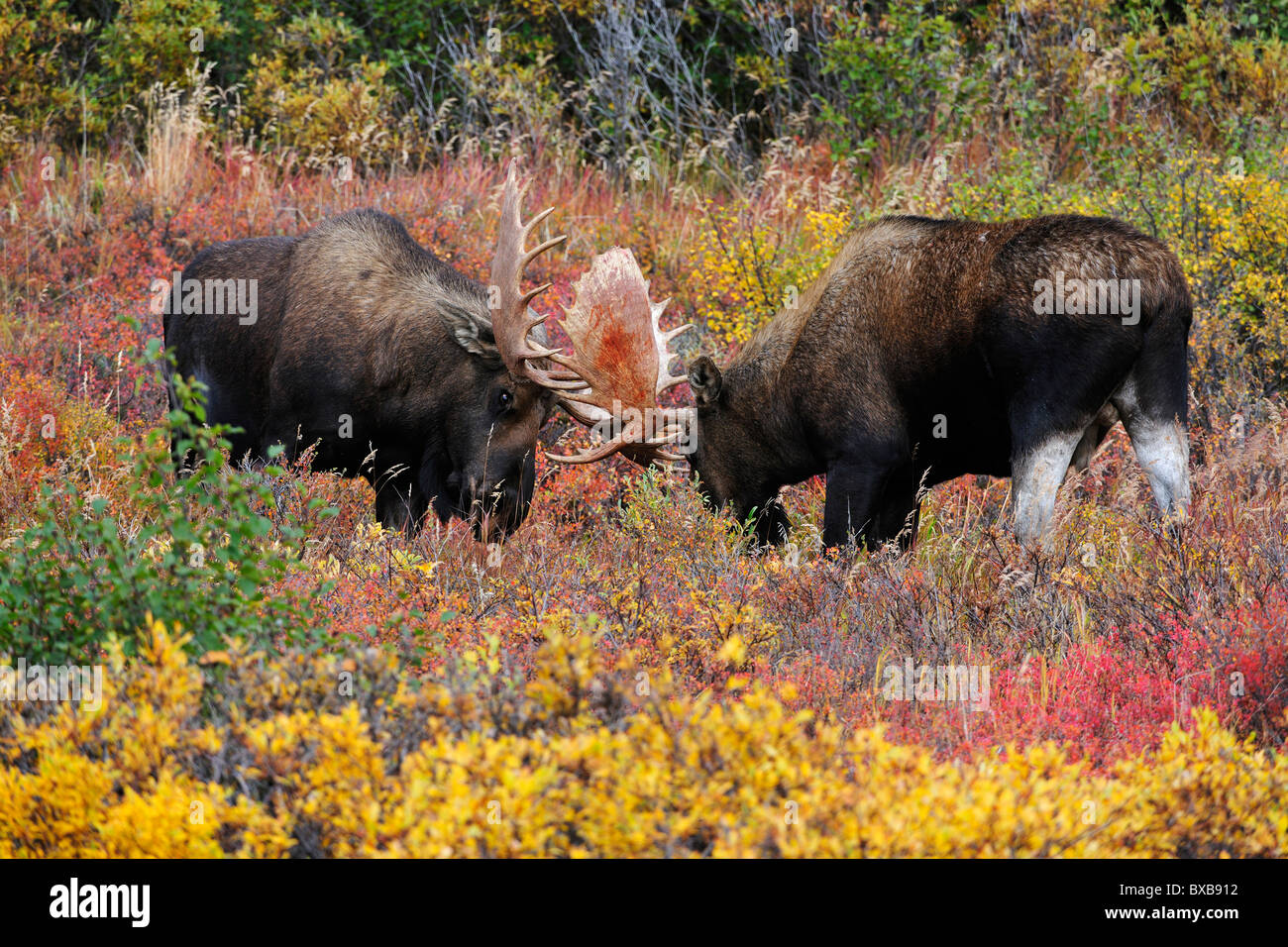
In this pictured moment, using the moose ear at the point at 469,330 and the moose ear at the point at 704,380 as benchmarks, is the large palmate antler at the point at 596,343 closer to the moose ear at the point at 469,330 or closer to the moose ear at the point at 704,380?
the moose ear at the point at 469,330

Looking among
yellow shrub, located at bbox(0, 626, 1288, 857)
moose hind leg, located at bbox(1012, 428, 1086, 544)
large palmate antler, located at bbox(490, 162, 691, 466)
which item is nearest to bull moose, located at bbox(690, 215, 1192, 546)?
moose hind leg, located at bbox(1012, 428, 1086, 544)

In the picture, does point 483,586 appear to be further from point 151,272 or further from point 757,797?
point 151,272

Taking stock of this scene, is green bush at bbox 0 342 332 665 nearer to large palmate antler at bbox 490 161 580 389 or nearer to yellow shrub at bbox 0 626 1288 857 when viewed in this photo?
yellow shrub at bbox 0 626 1288 857

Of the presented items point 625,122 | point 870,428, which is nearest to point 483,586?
point 870,428

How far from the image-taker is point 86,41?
14938mm

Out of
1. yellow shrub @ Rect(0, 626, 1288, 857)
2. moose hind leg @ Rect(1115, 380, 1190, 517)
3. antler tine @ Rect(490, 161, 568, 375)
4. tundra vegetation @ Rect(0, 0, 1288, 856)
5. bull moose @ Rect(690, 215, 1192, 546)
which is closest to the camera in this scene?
yellow shrub @ Rect(0, 626, 1288, 857)

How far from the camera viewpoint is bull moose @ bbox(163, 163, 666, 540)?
6898 mm

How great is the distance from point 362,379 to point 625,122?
24.7 feet

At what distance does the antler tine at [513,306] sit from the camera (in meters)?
6.81

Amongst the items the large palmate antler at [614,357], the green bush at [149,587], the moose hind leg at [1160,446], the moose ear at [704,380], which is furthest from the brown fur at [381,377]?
the moose hind leg at [1160,446]

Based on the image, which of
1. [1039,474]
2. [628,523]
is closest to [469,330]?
[628,523]

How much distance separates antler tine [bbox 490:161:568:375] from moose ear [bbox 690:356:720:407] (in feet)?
2.93

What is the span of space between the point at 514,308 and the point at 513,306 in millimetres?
12

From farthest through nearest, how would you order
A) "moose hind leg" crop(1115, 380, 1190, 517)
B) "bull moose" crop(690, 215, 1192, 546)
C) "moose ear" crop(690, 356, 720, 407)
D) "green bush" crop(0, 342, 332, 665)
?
"moose ear" crop(690, 356, 720, 407)
"moose hind leg" crop(1115, 380, 1190, 517)
"bull moose" crop(690, 215, 1192, 546)
"green bush" crop(0, 342, 332, 665)
